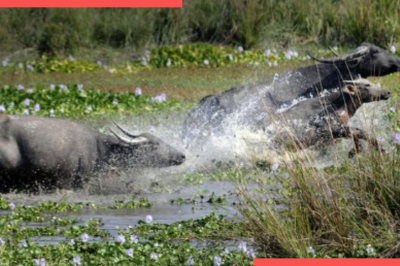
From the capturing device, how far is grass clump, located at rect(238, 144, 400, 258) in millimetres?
6957

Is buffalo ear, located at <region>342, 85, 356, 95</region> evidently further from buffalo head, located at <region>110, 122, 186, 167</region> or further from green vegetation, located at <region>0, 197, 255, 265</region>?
green vegetation, located at <region>0, 197, 255, 265</region>

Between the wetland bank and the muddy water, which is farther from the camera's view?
the muddy water

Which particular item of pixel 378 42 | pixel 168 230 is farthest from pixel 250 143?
pixel 378 42

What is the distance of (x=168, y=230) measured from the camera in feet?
26.3

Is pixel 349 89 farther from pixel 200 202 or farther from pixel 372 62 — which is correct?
pixel 200 202

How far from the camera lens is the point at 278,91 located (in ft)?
39.7

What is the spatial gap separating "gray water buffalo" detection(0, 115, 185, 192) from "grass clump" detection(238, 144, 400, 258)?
312 centimetres

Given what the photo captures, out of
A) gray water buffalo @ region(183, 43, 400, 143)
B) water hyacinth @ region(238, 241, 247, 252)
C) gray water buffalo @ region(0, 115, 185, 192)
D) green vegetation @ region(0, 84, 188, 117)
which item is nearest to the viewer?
water hyacinth @ region(238, 241, 247, 252)

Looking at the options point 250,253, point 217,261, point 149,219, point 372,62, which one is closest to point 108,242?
point 149,219

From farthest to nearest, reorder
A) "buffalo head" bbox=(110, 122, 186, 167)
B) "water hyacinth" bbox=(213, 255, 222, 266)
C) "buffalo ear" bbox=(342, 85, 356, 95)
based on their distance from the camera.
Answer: "buffalo ear" bbox=(342, 85, 356, 95)
"buffalo head" bbox=(110, 122, 186, 167)
"water hyacinth" bbox=(213, 255, 222, 266)

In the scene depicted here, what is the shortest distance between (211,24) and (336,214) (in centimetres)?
1197

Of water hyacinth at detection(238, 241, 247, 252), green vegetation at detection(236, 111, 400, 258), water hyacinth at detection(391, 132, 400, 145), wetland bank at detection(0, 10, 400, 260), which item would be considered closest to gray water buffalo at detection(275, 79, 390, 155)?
wetland bank at detection(0, 10, 400, 260)

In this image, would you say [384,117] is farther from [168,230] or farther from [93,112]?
[168,230]

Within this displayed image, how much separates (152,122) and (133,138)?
2624 millimetres
